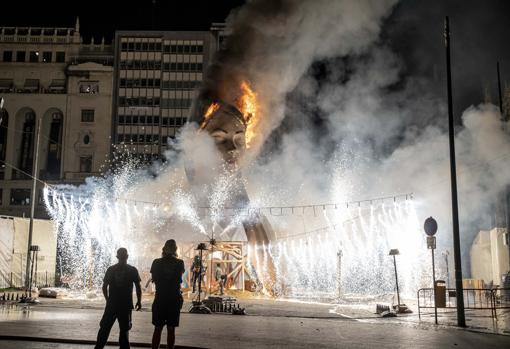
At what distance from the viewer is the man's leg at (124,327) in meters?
8.12

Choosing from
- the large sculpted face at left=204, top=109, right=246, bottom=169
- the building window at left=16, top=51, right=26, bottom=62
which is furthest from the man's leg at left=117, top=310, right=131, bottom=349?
the building window at left=16, top=51, right=26, bottom=62

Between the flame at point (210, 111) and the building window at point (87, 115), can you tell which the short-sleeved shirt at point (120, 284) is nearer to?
the flame at point (210, 111)

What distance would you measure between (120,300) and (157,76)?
69135 mm

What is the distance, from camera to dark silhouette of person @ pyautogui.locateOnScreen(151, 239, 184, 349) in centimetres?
811

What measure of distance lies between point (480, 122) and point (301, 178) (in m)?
19.3

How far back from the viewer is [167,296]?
8.18 m

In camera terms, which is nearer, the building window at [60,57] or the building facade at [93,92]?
→ the building facade at [93,92]

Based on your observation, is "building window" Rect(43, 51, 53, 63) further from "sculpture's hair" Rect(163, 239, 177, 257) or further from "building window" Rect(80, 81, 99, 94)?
"sculpture's hair" Rect(163, 239, 177, 257)

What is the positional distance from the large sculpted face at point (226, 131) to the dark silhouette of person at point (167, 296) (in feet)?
78.4

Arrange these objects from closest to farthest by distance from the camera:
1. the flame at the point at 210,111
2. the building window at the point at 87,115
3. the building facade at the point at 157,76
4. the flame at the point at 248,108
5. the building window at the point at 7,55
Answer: the flame at the point at 210,111 < the flame at the point at 248,108 < the building window at the point at 87,115 < the building facade at the point at 157,76 < the building window at the point at 7,55

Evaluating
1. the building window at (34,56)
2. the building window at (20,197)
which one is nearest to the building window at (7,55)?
the building window at (34,56)

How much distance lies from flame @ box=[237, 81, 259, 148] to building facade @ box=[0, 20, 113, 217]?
3994cm

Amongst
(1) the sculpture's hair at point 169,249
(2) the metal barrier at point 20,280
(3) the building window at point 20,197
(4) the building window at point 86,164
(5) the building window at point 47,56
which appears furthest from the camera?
(5) the building window at point 47,56

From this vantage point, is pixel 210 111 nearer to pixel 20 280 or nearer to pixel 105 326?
pixel 20 280
